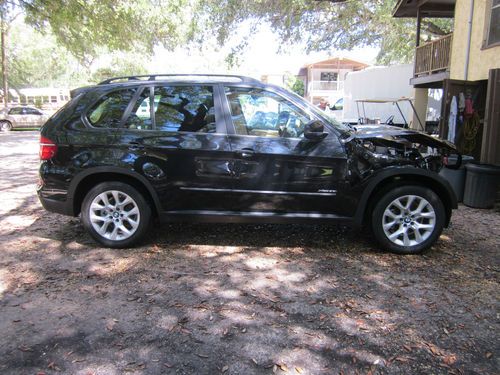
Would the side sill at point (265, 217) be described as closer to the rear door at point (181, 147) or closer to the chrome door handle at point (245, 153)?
the rear door at point (181, 147)

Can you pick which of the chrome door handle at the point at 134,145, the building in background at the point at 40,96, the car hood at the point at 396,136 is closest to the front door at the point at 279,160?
the car hood at the point at 396,136

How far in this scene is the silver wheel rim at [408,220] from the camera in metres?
4.51

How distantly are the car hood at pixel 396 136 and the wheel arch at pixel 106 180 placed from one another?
2.20 metres

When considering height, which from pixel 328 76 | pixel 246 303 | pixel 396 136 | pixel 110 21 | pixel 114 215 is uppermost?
pixel 328 76

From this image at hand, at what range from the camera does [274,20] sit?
2073 cm

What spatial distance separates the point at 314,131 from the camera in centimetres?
434

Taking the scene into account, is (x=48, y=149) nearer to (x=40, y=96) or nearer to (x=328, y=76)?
(x=328, y=76)

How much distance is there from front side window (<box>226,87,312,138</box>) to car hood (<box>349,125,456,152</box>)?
2.03 feet

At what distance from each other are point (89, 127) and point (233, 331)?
273 centimetres

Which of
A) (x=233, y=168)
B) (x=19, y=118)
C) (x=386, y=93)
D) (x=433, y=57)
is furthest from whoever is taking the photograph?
(x=19, y=118)

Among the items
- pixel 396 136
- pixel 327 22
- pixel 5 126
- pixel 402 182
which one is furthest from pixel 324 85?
pixel 402 182

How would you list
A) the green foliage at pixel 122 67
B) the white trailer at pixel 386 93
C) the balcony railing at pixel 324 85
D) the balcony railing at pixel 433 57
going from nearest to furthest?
the balcony railing at pixel 433 57 → the white trailer at pixel 386 93 → the green foliage at pixel 122 67 → the balcony railing at pixel 324 85

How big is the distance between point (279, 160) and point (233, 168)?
1.56ft

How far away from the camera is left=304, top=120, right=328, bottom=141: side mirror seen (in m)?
4.31
